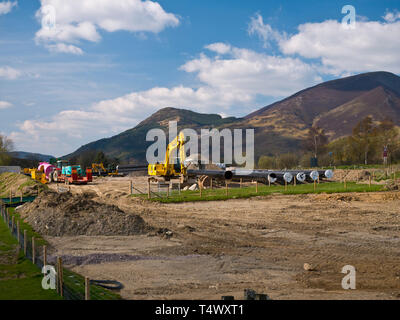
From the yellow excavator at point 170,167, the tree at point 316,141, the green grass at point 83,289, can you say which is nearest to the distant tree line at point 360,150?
the tree at point 316,141

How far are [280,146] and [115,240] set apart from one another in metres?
137

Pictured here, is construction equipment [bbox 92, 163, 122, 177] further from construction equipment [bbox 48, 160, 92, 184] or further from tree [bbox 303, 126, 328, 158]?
tree [bbox 303, 126, 328, 158]

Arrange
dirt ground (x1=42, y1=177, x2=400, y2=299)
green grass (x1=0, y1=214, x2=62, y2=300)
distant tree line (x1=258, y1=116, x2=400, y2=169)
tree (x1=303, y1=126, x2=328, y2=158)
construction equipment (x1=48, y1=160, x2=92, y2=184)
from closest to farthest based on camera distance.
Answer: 1. green grass (x1=0, y1=214, x2=62, y2=300)
2. dirt ground (x1=42, y1=177, x2=400, y2=299)
3. construction equipment (x1=48, y1=160, x2=92, y2=184)
4. distant tree line (x1=258, y1=116, x2=400, y2=169)
5. tree (x1=303, y1=126, x2=328, y2=158)

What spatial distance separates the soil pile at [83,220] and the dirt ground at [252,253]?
0.67m

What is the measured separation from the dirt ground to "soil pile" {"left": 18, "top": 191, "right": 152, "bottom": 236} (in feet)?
2.20

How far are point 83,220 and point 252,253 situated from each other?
8.64m

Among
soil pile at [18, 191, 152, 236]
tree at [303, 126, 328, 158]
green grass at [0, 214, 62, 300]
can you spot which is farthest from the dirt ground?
tree at [303, 126, 328, 158]

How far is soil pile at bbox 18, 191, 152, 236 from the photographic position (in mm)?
18203

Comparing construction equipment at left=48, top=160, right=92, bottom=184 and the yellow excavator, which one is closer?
the yellow excavator

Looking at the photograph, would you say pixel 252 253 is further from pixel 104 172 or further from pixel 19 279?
pixel 104 172

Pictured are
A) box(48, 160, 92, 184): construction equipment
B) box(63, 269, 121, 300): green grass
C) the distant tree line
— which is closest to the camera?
box(63, 269, 121, 300): green grass

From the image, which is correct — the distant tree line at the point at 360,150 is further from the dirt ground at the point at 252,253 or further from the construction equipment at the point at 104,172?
the dirt ground at the point at 252,253

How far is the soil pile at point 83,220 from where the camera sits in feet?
59.7
